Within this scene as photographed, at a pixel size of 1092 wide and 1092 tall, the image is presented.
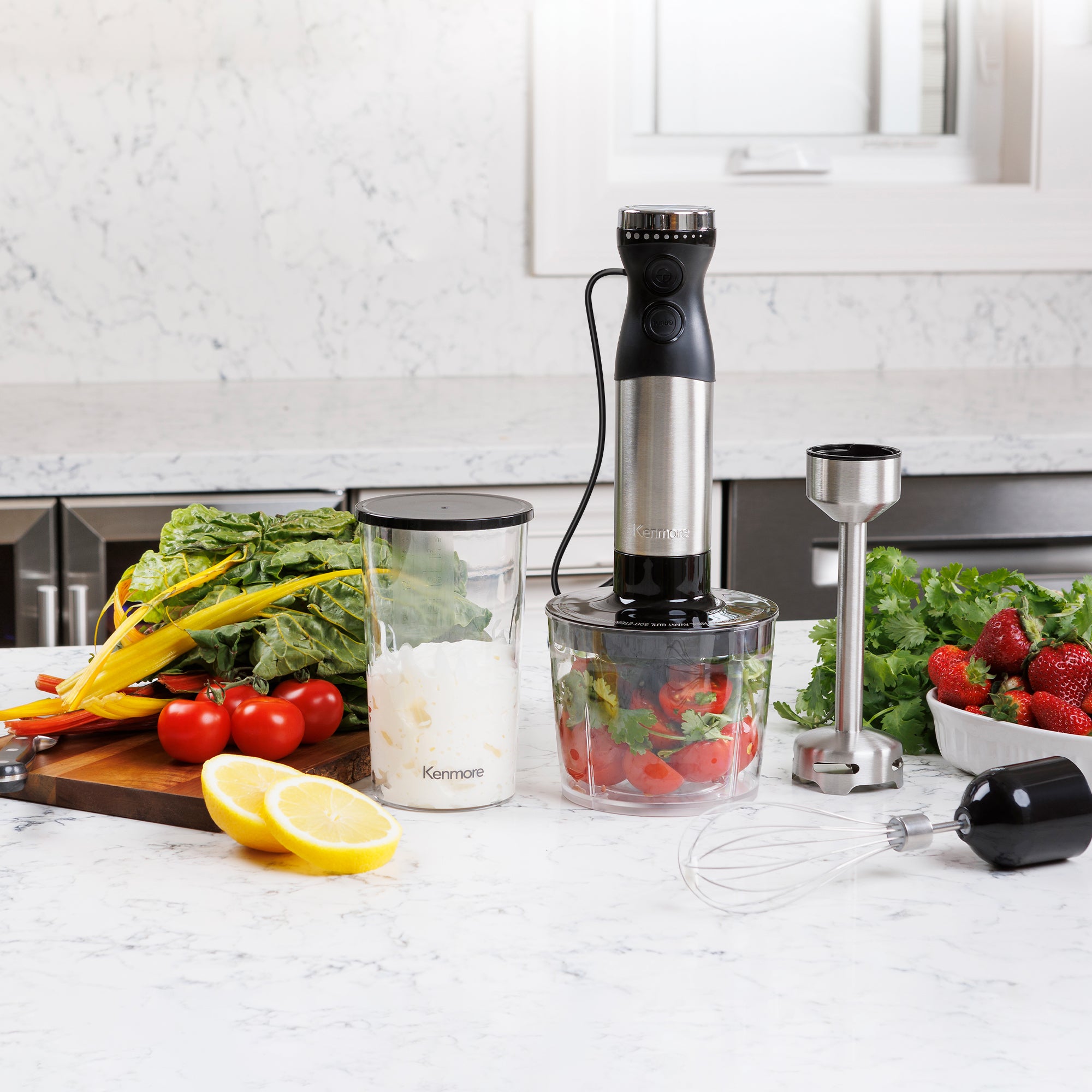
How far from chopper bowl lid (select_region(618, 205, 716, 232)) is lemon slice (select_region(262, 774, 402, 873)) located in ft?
1.27

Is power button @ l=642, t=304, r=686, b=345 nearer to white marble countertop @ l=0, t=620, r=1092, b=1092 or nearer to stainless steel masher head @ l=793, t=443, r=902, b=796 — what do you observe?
stainless steel masher head @ l=793, t=443, r=902, b=796

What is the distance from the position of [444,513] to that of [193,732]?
23 centimetres

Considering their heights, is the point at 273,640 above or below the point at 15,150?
below

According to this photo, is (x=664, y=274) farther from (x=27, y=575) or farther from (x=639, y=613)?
(x=27, y=575)

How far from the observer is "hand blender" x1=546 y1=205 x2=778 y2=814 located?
795mm

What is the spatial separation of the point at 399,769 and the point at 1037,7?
90.0 inches

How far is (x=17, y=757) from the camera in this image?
2.76 ft

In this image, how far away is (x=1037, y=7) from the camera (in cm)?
249

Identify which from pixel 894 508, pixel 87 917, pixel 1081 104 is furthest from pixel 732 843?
pixel 1081 104

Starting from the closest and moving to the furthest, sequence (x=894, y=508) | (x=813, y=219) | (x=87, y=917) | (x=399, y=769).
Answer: (x=87, y=917) < (x=399, y=769) < (x=894, y=508) < (x=813, y=219)

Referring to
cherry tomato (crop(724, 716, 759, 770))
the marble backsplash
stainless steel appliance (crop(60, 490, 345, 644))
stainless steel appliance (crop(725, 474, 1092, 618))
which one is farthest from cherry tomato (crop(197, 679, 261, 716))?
the marble backsplash

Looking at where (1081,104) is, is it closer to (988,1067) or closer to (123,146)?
(123,146)

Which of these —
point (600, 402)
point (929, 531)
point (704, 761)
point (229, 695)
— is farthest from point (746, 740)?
point (929, 531)

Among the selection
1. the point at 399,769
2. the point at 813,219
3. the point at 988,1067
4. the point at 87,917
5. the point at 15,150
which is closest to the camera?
the point at 988,1067
